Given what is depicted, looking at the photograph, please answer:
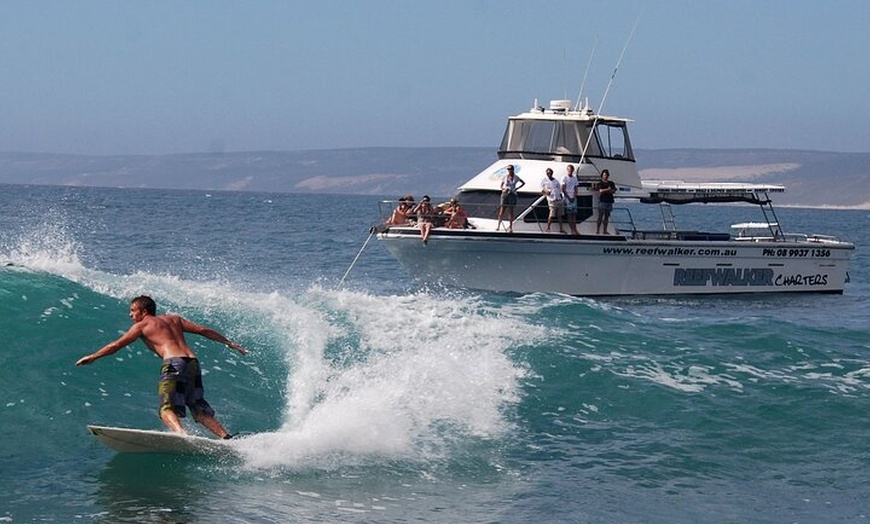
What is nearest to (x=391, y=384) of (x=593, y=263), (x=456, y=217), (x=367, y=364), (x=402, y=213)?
(x=367, y=364)

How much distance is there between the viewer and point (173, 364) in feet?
→ 38.1

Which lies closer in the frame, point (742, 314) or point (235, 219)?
point (742, 314)

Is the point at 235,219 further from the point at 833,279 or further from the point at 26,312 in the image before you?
the point at 26,312

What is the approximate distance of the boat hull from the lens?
25.5 metres

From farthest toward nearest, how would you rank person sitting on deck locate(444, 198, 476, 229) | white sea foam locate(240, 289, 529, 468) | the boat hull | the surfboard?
person sitting on deck locate(444, 198, 476, 229) → the boat hull → white sea foam locate(240, 289, 529, 468) → the surfboard

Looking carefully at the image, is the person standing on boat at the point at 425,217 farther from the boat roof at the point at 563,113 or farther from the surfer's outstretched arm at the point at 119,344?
the surfer's outstretched arm at the point at 119,344

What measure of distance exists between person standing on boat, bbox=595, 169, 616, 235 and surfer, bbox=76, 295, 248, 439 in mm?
15659

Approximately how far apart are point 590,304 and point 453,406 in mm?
9488

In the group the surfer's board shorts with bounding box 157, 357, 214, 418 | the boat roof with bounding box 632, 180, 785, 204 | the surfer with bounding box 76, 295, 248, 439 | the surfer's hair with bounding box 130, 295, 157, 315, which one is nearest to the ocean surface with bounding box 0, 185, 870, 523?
the surfer with bounding box 76, 295, 248, 439

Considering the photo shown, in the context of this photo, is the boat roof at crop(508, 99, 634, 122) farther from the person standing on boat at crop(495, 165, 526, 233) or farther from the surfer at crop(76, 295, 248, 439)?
the surfer at crop(76, 295, 248, 439)

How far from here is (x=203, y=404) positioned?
11867 mm

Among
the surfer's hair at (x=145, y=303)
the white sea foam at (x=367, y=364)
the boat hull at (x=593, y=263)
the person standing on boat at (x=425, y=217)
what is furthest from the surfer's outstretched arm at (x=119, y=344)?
the boat hull at (x=593, y=263)

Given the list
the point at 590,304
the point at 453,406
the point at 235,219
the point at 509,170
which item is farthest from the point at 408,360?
the point at 235,219

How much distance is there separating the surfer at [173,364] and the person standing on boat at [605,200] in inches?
616
